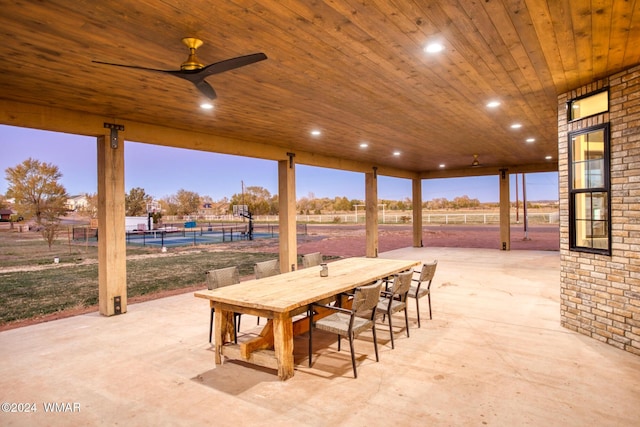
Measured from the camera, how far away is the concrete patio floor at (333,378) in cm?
255

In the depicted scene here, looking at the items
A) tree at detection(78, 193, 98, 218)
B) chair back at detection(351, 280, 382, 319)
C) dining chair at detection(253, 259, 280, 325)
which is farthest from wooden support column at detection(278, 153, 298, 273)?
tree at detection(78, 193, 98, 218)

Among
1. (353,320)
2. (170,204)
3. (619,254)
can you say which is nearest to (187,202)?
(170,204)

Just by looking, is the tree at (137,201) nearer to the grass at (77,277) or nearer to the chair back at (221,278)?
the grass at (77,277)

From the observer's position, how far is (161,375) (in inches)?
127

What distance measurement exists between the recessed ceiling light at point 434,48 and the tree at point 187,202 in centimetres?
4627

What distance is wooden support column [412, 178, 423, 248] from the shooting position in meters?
14.1

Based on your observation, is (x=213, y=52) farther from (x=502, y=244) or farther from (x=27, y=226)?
(x=27, y=226)

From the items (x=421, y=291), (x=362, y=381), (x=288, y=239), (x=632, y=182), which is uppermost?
(x=632, y=182)

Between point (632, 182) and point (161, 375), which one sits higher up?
point (632, 182)

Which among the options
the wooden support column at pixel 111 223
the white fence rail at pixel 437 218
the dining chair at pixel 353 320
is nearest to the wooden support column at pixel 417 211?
the wooden support column at pixel 111 223

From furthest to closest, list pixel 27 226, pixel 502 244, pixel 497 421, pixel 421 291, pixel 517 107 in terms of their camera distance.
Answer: pixel 27 226 → pixel 502 244 → pixel 517 107 → pixel 421 291 → pixel 497 421

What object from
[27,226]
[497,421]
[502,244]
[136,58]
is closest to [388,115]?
[136,58]

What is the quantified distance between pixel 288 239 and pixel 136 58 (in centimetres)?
516

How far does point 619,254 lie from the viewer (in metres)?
3.72
